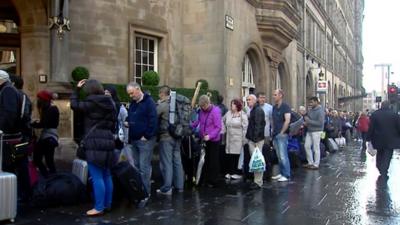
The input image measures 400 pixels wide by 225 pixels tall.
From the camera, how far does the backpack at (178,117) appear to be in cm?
832

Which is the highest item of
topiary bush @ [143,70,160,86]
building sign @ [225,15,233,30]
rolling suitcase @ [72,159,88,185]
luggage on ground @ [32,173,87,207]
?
building sign @ [225,15,233,30]

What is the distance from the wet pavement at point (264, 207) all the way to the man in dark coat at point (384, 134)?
98cm

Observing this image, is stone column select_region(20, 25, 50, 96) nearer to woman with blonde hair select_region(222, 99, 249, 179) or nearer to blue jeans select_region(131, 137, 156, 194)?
woman with blonde hair select_region(222, 99, 249, 179)

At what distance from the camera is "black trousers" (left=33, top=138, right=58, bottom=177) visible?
343 inches

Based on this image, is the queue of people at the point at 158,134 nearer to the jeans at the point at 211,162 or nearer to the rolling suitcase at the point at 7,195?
the jeans at the point at 211,162

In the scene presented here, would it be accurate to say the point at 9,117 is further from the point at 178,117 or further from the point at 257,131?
the point at 257,131

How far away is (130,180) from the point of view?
714 cm

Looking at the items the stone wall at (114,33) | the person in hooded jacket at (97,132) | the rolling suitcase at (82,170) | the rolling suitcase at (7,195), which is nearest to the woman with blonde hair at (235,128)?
the rolling suitcase at (82,170)

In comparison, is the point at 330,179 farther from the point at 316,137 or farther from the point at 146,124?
the point at 146,124

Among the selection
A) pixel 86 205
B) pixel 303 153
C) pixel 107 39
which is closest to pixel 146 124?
pixel 86 205

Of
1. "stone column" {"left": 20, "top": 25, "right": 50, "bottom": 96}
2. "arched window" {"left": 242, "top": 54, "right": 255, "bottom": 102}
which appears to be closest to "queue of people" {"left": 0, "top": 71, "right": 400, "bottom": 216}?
"stone column" {"left": 20, "top": 25, "right": 50, "bottom": 96}

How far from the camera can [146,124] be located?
7.71 m

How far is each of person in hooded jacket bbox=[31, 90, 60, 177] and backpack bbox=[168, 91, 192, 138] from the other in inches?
82.9

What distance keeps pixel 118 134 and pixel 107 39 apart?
6419 millimetres
